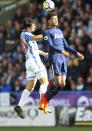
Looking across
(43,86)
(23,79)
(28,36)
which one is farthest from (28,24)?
(23,79)

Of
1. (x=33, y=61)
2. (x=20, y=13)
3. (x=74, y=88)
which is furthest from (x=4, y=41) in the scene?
(x=33, y=61)

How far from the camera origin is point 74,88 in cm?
1548

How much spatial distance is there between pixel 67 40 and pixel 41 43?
5.36 feet

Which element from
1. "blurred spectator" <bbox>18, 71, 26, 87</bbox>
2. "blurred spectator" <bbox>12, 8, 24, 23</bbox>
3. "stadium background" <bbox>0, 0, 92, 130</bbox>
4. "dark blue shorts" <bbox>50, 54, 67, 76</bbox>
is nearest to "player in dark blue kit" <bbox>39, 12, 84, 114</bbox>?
"dark blue shorts" <bbox>50, 54, 67, 76</bbox>

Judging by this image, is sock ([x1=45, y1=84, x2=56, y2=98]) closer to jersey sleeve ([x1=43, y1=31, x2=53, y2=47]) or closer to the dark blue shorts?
the dark blue shorts

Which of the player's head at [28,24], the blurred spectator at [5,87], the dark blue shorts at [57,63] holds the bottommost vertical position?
the blurred spectator at [5,87]

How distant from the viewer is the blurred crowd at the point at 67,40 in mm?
15695

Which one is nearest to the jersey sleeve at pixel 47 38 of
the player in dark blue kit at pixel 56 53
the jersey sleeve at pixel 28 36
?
the player in dark blue kit at pixel 56 53

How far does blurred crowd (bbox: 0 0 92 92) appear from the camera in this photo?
51.5ft

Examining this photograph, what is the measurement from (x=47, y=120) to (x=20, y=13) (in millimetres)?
6749

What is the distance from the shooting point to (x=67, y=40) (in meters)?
16.6

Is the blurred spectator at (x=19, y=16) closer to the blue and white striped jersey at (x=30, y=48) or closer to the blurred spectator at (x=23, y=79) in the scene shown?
the blurred spectator at (x=23, y=79)

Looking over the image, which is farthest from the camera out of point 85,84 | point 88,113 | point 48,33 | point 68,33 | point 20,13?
point 20,13

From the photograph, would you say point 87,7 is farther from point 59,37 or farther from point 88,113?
point 59,37
